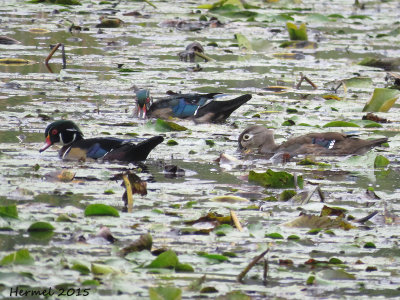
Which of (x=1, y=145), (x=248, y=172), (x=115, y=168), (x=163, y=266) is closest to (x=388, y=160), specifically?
(x=248, y=172)

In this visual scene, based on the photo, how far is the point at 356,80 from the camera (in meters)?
11.4

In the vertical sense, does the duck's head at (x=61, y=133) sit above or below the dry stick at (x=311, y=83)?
above

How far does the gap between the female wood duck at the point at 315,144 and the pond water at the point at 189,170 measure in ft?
0.33

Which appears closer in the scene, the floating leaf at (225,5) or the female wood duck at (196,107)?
the female wood duck at (196,107)

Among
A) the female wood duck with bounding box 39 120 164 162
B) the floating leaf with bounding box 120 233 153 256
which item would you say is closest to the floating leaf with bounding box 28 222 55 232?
the floating leaf with bounding box 120 233 153 256

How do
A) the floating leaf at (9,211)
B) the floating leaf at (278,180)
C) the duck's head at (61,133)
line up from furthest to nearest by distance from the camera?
the duck's head at (61,133)
the floating leaf at (278,180)
the floating leaf at (9,211)

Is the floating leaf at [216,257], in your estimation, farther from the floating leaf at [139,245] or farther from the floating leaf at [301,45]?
the floating leaf at [301,45]

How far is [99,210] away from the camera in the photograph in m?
5.84

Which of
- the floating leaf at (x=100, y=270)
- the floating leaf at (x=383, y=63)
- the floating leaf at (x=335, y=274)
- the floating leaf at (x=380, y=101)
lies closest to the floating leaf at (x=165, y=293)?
the floating leaf at (x=100, y=270)

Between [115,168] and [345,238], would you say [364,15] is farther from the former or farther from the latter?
[345,238]

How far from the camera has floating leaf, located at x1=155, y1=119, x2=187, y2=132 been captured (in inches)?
348

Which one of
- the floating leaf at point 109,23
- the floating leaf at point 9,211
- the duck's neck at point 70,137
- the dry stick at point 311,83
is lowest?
the floating leaf at point 109,23

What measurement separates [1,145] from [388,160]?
2864 millimetres

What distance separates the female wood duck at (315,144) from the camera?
27.0 feet
